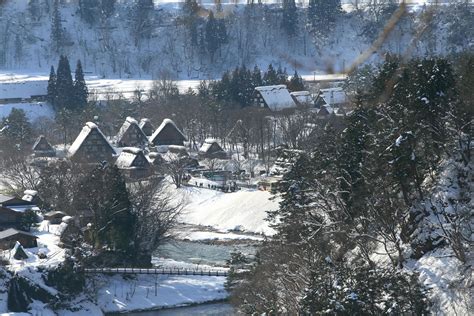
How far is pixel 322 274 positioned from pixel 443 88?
20.2ft

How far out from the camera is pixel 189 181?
3538 cm

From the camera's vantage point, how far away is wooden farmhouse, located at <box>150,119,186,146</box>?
1658 inches

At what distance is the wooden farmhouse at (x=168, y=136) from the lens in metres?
42.1

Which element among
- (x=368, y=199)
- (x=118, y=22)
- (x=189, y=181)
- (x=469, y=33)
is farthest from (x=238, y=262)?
(x=118, y=22)

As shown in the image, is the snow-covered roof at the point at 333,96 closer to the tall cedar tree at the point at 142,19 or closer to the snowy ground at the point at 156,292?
the tall cedar tree at the point at 142,19

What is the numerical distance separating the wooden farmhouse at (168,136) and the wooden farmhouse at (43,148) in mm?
4681

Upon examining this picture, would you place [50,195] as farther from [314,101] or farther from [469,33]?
[469,33]

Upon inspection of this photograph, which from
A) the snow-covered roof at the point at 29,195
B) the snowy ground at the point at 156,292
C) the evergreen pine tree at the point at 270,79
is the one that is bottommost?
the snowy ground at the point at 156,292

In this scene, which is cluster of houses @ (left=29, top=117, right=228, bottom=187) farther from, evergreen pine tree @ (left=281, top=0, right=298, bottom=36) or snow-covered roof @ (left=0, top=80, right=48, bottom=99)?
evergreen pine tree @ (left=281, top=0, right=298, bottom=36)

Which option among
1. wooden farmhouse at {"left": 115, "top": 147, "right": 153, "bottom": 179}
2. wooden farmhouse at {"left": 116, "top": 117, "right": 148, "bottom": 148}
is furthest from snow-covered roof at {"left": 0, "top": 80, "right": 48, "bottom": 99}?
wooden farmhouse at {"left": 115, "top": 147, "right": 153, "bottom": 179}

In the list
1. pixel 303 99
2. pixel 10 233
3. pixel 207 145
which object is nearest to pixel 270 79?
pixel 303 99

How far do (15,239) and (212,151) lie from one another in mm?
17127

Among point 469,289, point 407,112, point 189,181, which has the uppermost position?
point 407,112

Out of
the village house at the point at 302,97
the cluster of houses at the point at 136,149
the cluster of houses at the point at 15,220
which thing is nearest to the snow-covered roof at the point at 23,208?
the cluster of houses at the point at 15,220
